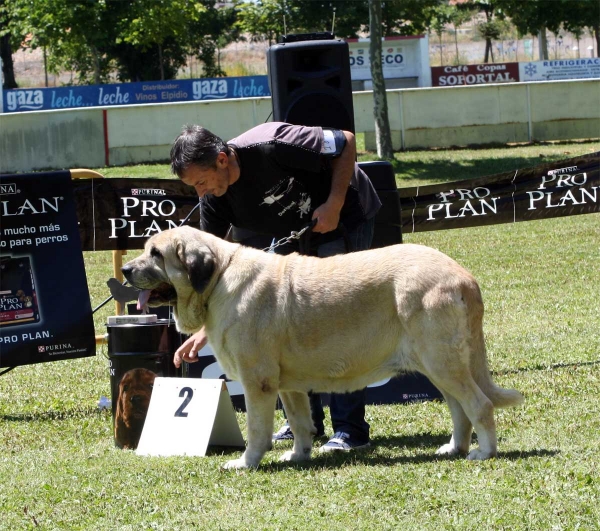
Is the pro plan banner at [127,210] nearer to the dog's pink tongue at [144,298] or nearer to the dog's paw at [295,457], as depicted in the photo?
the dog's pink tongue at [144,298]

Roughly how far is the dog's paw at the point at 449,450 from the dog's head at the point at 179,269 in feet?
5.28

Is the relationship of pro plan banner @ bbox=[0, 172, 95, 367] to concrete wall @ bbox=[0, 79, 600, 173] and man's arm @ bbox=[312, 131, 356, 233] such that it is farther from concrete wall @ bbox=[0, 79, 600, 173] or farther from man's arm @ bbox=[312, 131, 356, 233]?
concrete wall @ bbox=[0, 79, 600, 173]

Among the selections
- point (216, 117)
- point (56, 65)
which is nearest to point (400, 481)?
point (216, 117)

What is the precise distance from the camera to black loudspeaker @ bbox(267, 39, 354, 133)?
7.54m

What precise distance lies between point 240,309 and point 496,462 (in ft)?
5.34

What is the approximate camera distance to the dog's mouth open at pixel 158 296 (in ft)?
17.9

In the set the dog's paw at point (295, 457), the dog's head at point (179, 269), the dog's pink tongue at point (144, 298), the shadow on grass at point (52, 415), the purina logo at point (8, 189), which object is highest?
the purina logo at point (8, 189)

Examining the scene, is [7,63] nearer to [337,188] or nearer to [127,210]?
[127,210]

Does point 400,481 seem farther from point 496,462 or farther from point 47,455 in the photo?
point 47,455

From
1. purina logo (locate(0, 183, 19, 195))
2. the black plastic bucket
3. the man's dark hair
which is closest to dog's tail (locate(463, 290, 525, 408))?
the man's dark hair

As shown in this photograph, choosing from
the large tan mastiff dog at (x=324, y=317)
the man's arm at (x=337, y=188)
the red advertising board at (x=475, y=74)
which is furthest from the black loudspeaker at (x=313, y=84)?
→ the red advertising board at (x=475, y=74)

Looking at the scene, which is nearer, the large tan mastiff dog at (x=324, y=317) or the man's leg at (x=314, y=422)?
the large tan mastiff dog at (x=324, y=317)

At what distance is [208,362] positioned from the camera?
7.20 meters

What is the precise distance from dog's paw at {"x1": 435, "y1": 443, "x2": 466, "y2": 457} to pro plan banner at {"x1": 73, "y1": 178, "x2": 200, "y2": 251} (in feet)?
10.3
